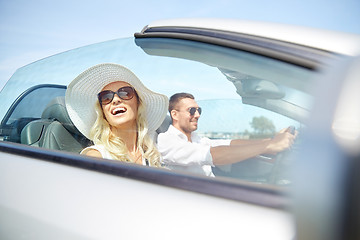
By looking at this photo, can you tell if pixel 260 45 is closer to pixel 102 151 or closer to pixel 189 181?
pixel 189 181

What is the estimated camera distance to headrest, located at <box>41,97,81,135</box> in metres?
2.04

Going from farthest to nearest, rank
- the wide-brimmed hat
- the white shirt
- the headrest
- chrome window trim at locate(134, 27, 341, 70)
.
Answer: the headrest
the wide-brimmed hat
the white shirt
chrome window trim at locate(134, 27, 341, 70)

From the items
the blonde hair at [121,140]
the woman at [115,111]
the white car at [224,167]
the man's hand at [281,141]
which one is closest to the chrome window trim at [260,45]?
the white car at [224,167]

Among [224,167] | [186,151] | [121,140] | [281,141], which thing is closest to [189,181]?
[224,167]

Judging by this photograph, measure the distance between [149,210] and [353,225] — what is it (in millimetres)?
694

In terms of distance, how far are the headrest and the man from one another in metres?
0.59

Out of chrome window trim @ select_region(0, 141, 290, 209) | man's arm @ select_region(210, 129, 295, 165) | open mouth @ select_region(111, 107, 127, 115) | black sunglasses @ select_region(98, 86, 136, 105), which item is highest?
black sunglasses @ select_region(98, 86, 136, 105)

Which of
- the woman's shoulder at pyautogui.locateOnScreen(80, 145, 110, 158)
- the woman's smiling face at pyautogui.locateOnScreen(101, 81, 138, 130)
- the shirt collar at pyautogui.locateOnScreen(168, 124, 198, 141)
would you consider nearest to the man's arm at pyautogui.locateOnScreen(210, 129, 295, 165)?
the shirt collar at pyautogui.locateOnScreen(168, 124, 198, 141)

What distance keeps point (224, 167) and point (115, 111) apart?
107 centimetres

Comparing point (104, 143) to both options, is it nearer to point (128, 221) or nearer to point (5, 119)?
point (128, 221)

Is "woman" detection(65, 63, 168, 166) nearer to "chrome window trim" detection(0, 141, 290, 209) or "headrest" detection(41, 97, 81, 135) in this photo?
"headrest" detection(41, 97, 81, 135)

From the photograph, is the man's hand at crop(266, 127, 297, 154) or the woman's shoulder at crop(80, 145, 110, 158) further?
the woman's shoulder at crop(80, 145, 110, 158)

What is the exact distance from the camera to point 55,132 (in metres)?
1.95

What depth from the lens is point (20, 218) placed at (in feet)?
4.96
